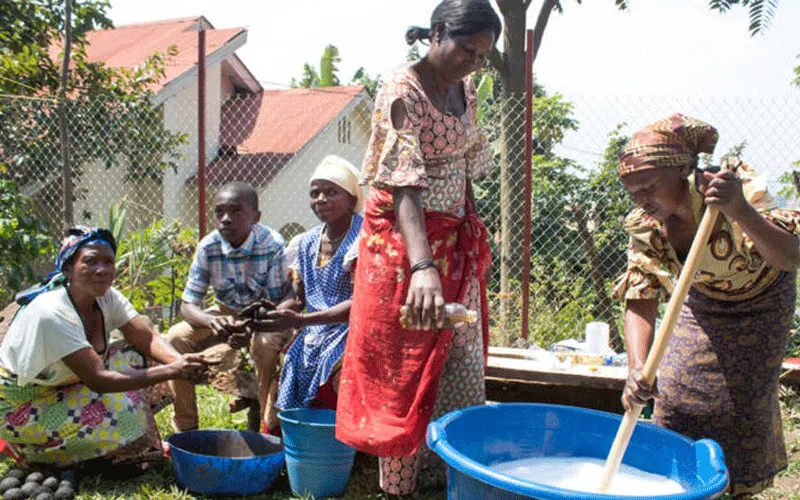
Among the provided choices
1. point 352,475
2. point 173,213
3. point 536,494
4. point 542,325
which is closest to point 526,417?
point 536,494

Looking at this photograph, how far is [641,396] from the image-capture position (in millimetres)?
2062

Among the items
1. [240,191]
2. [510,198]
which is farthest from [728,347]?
[510,198]

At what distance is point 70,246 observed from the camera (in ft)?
11.0

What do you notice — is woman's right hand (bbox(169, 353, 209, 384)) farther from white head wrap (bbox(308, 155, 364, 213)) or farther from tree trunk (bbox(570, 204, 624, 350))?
tree trunk (bbox(570, 204, 624, 350))

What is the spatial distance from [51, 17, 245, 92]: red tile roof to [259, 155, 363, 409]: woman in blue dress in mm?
9652

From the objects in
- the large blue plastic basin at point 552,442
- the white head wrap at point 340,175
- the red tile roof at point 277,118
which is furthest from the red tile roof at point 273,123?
the large blue plastic basin at point 552,442

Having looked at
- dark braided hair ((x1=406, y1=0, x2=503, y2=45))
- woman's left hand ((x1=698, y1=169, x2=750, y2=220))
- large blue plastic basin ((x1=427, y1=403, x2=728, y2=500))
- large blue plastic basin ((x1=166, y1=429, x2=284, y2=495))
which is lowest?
large blue plastic basin ((x1=166, y1=429, x2=284, y2=495))

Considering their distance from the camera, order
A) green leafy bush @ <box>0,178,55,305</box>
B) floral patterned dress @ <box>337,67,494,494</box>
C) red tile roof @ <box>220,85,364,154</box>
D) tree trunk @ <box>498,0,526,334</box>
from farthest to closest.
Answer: red tile roof @ <box>220,85,364,154</box>, green leafy bush @ <box>0,178,55,305</box>, tree trunk @ <box>498,0,526,334</box>, floral patterned dress @ <box>337,67,494,494</box>

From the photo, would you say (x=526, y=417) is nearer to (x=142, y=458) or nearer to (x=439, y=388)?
(x=439, y=388)

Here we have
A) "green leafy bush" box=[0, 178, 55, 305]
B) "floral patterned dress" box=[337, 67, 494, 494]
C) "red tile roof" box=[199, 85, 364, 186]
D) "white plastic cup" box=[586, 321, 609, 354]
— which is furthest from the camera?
"red tile roof" box=[199, 85, 364, 186]

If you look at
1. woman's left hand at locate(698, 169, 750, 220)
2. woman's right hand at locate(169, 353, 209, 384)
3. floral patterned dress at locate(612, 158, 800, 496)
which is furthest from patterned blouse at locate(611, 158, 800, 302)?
woman's right hand at locate(169, 353, 209, 384)

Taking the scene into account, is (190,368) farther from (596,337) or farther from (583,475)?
(596,337)

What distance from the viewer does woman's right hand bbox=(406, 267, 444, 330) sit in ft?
6.92

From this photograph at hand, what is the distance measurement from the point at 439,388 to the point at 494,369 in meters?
1.24
